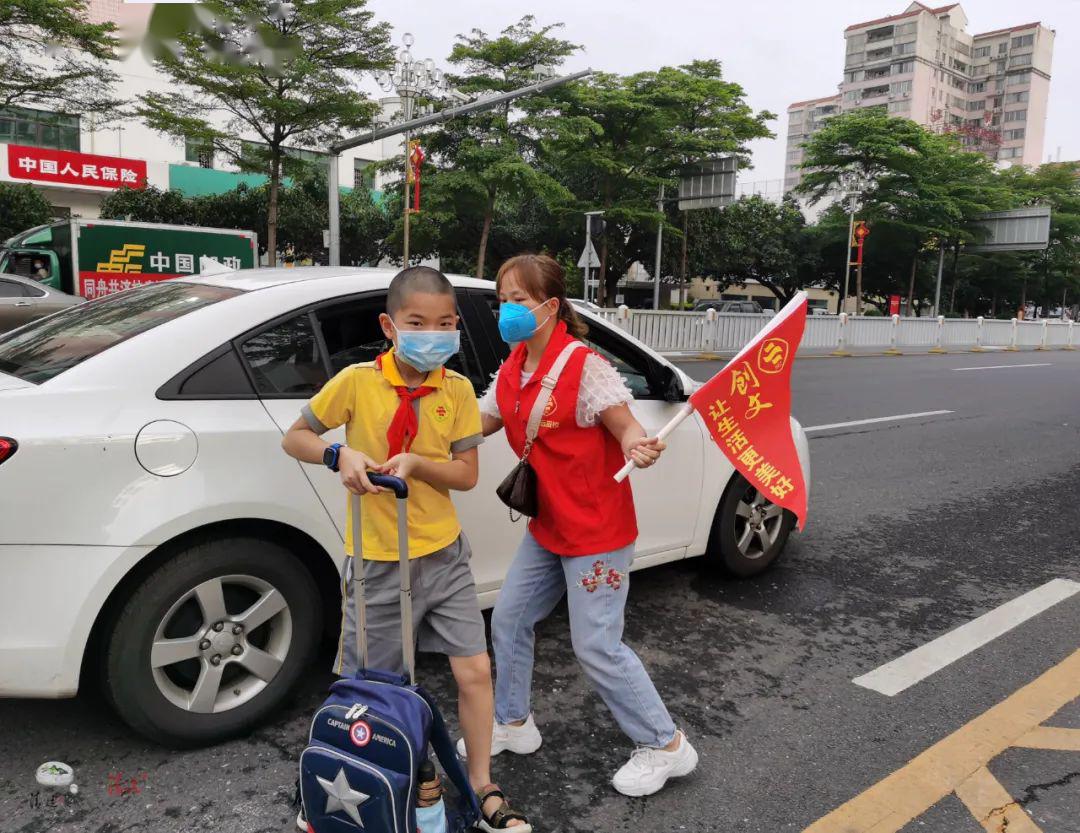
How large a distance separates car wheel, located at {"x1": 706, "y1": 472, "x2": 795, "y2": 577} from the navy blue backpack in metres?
2.43

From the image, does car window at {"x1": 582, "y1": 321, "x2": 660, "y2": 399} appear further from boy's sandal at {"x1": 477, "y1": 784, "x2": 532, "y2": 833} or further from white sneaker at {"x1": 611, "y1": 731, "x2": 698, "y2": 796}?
boy's sandal at {"x1": 477, "y1": 784, "x2": 532, "y2": 833}

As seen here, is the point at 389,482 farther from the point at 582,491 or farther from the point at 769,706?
the point at 769,706

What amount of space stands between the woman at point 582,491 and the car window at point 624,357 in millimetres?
1021

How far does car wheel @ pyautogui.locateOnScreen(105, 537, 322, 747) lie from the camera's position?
249cm

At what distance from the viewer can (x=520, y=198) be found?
29188 millimetres

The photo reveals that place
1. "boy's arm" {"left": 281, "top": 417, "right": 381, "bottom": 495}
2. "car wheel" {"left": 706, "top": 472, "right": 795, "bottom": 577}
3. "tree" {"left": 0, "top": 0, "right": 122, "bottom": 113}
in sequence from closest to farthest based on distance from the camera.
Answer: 1. "boy's arm" {"left": 281, "top": 417, "right": 381, "bottom": 495}
2. "car wheel" {"left": 706, "top": 472, "right": 795, "bottom": 577}
3. "tree" {"left": 0, "top": 0, "right": 122, "bottom": 113}

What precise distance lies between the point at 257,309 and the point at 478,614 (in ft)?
4.17

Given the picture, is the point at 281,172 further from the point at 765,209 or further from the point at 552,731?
the point at 765,209

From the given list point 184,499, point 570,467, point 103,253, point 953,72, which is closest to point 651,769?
point 570,467

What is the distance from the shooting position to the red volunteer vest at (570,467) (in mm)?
2418

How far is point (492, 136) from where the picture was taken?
91.8 ft

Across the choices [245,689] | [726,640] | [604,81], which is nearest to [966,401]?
[726,640]

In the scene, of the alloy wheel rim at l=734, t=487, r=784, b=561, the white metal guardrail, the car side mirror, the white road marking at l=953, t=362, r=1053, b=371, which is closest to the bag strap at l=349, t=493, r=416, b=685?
the car side mirror

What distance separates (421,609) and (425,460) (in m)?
0.42
